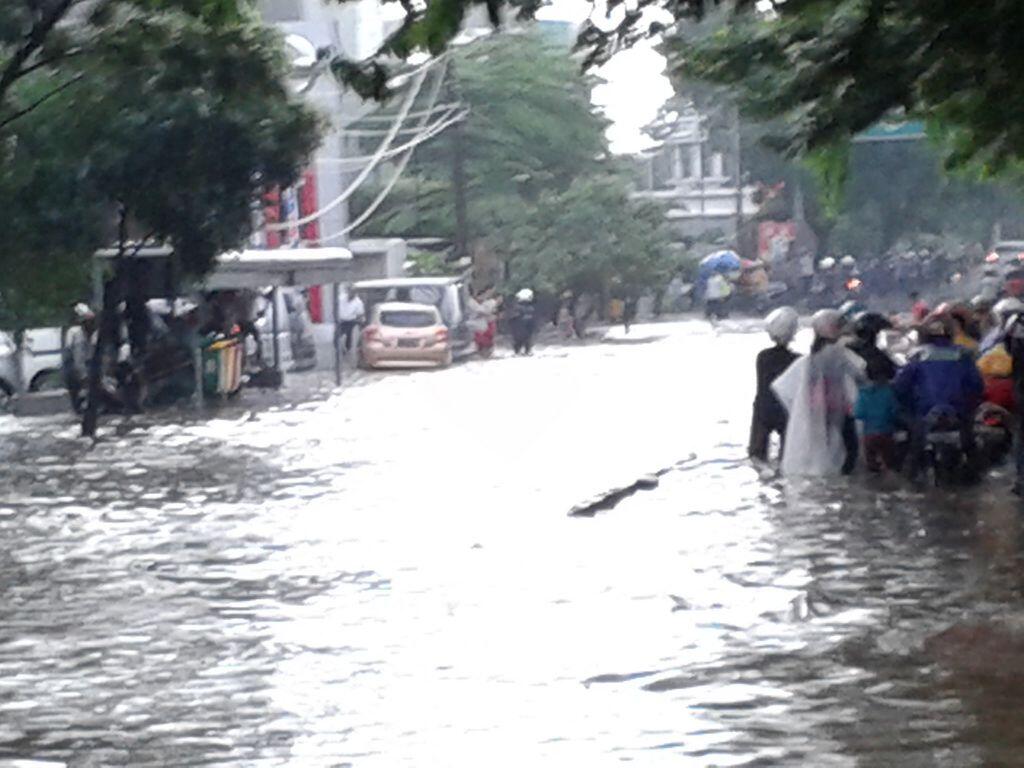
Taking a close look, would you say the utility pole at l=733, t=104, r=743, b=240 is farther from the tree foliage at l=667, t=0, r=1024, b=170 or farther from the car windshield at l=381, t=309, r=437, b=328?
the tree foliage at l=667, t=0, r=1024, b=170

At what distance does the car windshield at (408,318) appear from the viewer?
4825 centimetres

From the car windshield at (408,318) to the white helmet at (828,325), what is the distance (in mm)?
27629

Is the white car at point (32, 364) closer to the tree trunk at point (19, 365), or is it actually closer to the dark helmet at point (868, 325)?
the tree trunk at point (19, 365)

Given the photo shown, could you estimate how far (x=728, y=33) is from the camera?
17406 millimetres

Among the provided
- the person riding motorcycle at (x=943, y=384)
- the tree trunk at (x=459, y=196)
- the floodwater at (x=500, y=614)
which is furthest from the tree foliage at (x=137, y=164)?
the tree trunk at (x=459, y=196)

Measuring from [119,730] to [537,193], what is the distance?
63.7 meters

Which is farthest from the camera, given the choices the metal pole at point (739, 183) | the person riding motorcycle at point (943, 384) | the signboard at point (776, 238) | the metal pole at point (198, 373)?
the metal pole at point (739, 183)

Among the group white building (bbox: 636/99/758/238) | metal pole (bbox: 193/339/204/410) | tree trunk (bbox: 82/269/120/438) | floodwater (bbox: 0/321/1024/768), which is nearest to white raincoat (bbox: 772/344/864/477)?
floodwater (bbox: 0/321/1024/768)

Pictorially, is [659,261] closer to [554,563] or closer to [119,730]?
[554,563]

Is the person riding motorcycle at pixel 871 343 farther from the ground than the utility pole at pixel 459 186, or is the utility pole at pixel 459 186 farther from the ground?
the utility pole at pixel 459 186

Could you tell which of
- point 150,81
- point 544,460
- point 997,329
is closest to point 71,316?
point 150,81

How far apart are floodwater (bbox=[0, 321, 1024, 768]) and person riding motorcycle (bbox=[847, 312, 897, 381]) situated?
1044 mm

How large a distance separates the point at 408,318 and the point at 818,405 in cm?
2809

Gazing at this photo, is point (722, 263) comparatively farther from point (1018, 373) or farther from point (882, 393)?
point (1018, 373)
